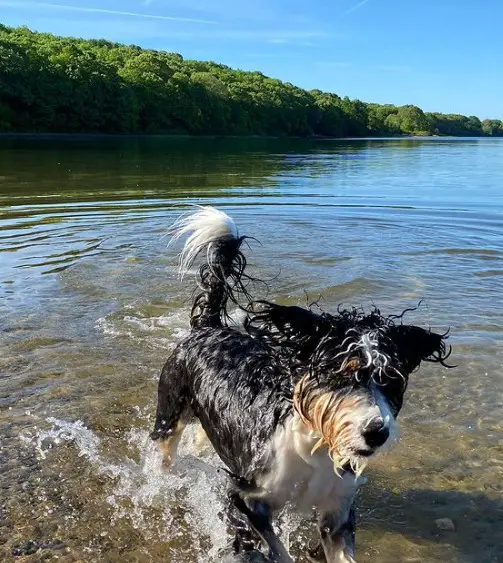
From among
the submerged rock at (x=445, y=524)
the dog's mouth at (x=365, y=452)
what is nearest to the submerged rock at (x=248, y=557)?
the dog's mouth at (x=365, y=452)

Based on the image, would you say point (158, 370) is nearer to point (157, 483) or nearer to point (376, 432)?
point (157, 483)

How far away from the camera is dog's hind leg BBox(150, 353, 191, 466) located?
537 centimetres

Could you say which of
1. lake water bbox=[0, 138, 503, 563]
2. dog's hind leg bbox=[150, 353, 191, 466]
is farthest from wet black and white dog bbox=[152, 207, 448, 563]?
lake water bbox=[0, 138, 503, 563]

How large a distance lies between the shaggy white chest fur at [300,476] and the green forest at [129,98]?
8200cm

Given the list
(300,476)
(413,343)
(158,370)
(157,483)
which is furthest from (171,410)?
(413,343)

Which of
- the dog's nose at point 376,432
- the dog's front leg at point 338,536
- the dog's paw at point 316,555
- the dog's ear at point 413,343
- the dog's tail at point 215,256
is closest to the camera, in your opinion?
the dog's nose at point 376,432

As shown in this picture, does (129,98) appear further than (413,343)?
Yes

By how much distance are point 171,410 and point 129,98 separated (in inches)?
3969

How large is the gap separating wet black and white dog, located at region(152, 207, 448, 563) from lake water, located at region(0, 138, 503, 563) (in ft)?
2.47

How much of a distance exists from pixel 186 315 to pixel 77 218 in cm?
840

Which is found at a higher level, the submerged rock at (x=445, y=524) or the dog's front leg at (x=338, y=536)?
the dog's front leg at (x=338, y=536)

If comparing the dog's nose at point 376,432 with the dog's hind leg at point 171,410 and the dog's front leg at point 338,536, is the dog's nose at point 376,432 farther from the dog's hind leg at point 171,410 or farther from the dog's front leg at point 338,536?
the dog's hind leg at point 171,410

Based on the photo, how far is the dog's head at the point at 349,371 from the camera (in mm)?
3320

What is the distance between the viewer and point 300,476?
12.9 ft
